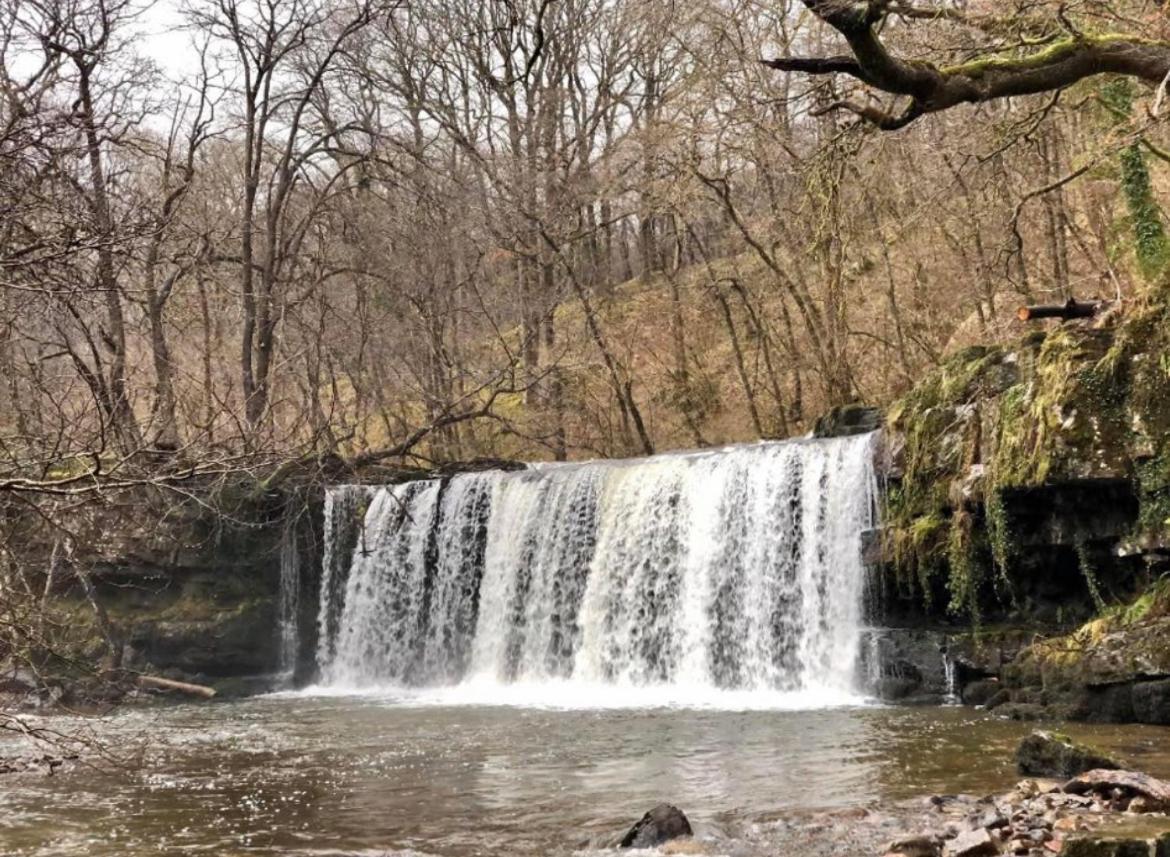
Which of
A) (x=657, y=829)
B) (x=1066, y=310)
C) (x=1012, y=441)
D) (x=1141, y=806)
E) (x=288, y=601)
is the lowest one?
(x=657, y=829)

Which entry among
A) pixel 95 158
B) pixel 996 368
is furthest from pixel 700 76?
pixel 95 158

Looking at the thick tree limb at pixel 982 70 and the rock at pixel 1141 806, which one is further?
the thick tree limb at pixel 982 70

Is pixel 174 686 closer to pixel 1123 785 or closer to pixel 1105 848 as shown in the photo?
pixel 1123 785

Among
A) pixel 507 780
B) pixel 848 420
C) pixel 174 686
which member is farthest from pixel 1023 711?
pixel 174 686

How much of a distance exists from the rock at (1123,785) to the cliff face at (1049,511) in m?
3.36

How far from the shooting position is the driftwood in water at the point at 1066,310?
1085 centimetres

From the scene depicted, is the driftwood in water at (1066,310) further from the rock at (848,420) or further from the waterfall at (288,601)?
the waterfall at (288,601)

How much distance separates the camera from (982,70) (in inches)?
325

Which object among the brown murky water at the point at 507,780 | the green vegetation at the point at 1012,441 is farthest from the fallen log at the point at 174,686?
the green vegetation at the point at 1012,441

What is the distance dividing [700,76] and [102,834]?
49.5ft

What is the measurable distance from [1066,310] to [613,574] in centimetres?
677

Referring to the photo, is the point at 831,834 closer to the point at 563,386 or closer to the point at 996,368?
the point at 996,368

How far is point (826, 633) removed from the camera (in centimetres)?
1314

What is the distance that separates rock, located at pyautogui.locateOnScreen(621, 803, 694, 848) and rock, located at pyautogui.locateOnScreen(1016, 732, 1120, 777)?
248 cm
